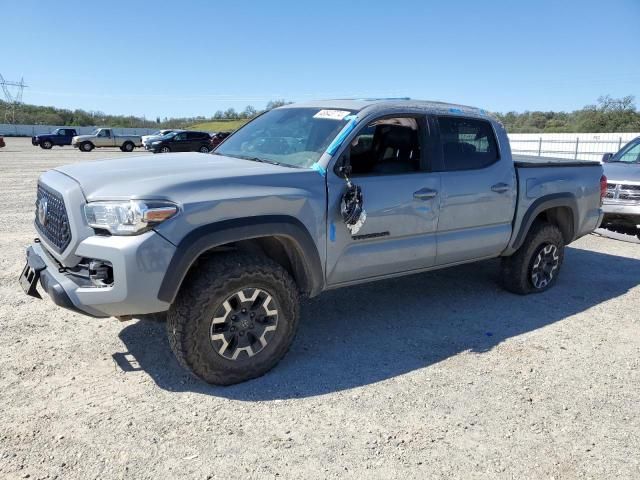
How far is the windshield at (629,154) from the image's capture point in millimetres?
9289

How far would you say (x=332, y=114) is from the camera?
4.26 meters

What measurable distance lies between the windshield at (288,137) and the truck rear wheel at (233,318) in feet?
3.08

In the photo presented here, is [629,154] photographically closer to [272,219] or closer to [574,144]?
[272,219]

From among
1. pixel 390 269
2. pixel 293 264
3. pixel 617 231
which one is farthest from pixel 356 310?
pixel 617 231

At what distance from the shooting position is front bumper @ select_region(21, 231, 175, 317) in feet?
9.82

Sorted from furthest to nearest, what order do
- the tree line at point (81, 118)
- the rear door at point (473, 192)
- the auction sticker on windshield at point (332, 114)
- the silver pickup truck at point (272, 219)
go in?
the tree line at point (81, 118), the rear door at point (473, 192), the auction sticker on windshield at point (332, 114), the silver pickup truck at point (272, 219)

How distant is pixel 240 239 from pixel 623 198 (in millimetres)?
7208

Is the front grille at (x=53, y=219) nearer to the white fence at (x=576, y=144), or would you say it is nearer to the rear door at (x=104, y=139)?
the white fence at (x=576, y=144)

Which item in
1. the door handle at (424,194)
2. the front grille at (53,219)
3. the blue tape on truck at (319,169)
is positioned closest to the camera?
the front grille at (53,219)

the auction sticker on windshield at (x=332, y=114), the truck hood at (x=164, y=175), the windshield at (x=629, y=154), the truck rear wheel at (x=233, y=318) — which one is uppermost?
the auction sticker on windshield at (x=332, y=114)

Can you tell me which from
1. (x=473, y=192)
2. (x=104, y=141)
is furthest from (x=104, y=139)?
(x=473, y=192)

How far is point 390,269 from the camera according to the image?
426cm

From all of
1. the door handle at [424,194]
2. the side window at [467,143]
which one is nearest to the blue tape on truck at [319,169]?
the door handle at [424,194]

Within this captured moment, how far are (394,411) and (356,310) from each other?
5.99 feet
